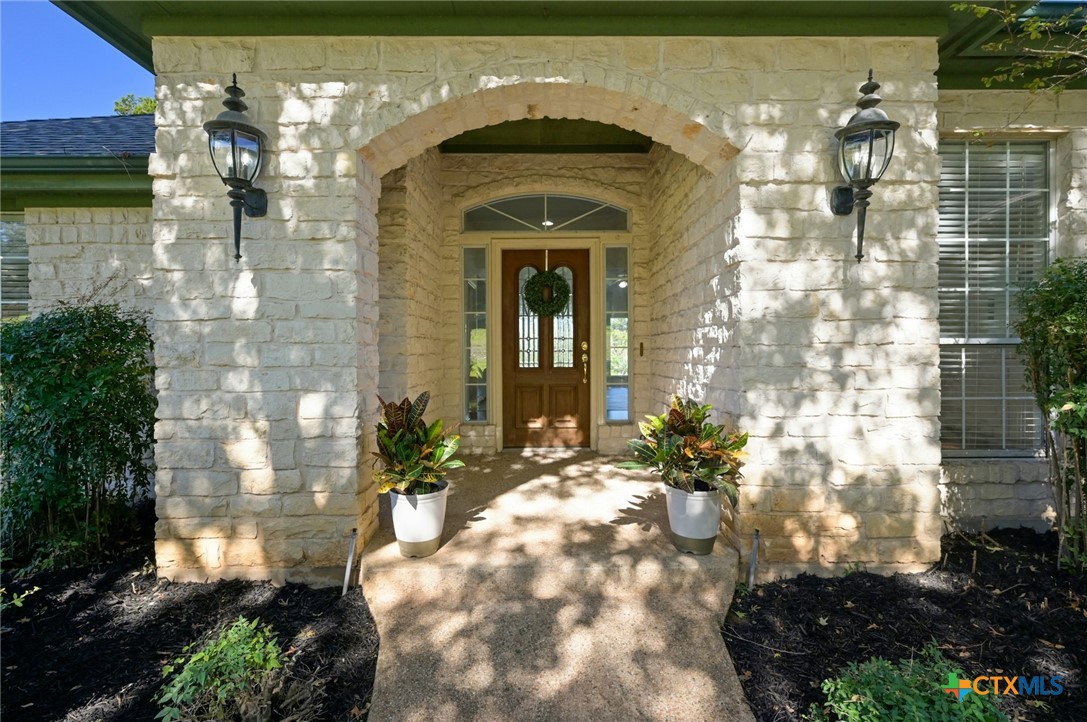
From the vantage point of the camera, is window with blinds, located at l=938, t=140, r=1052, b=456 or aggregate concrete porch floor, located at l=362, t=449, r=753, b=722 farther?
window with blinds, located at l=938, t=140, r=1052, b=456

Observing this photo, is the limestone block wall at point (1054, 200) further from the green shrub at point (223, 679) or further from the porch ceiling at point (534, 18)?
the green shrub at point (223, 679)

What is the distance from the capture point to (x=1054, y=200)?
3453 mm

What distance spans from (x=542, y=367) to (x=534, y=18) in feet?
10.2

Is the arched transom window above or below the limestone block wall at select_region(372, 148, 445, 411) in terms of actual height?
above

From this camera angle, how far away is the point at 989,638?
2369 mm

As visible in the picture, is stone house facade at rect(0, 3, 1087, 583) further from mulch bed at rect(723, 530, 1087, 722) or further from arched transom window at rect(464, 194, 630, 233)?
arched transom window at rect(464, 194, 630, 233)

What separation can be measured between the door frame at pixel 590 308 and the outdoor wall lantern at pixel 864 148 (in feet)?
8.49

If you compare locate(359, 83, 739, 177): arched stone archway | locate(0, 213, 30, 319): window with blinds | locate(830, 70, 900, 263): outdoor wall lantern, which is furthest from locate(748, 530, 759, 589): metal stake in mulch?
locate(0, 213, 30, 319): window with blinds

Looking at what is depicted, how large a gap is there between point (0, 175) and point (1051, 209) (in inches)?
293

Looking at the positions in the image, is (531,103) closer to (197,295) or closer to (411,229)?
(411,229)

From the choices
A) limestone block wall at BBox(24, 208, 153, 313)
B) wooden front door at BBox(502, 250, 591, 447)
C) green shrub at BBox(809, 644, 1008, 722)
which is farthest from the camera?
wooden front door at BBox(502, 250, 591, 447)

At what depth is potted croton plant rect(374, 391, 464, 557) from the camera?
8.64 ft

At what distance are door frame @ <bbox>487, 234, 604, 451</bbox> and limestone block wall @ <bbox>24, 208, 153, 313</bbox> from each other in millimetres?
2845

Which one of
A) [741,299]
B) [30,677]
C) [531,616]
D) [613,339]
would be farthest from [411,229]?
[30,677]
